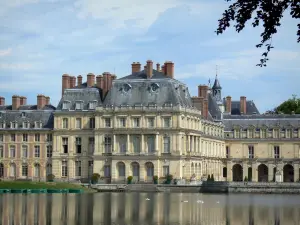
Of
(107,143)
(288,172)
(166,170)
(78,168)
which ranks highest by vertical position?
(107,143)

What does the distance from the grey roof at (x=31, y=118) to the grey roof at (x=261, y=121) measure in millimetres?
22593

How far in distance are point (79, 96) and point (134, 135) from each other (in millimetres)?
8305

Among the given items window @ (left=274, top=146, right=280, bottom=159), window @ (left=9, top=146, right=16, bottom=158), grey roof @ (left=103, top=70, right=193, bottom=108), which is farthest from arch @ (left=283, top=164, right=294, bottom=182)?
window @ (left=9, top=146, right=16, bottom=158)

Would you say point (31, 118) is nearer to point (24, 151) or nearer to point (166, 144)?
point (24, 151)

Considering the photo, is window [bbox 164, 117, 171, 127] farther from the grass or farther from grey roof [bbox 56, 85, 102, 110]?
the grass

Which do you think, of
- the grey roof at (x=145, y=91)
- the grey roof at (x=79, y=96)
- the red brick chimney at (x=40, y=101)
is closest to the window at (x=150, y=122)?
the grey roof at (x=145, y=91)

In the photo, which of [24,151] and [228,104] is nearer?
[24,151]

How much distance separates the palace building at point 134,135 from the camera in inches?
2884

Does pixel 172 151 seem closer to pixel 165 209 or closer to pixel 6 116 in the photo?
pixel 6 116

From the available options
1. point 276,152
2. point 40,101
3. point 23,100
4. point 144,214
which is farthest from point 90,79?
point 144,214

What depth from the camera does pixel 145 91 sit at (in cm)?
7469

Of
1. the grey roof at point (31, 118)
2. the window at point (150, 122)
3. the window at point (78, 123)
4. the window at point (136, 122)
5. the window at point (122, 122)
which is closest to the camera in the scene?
the window at point (150, 122)

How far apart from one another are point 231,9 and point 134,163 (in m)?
59.4

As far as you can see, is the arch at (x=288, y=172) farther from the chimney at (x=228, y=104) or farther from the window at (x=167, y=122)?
the window at (x=167, y=122)
